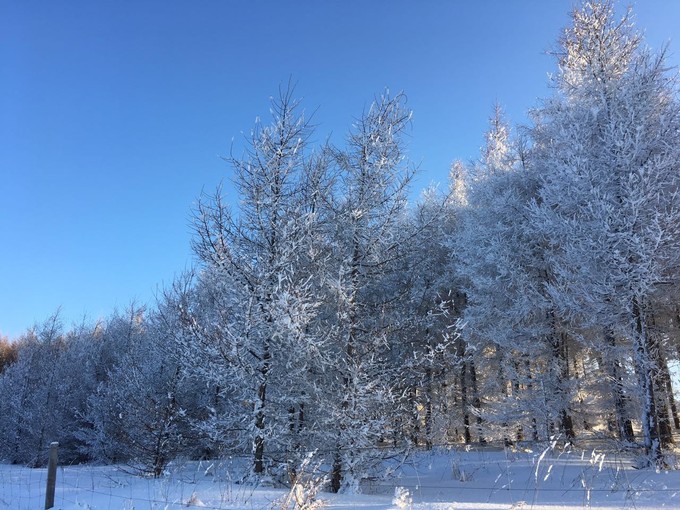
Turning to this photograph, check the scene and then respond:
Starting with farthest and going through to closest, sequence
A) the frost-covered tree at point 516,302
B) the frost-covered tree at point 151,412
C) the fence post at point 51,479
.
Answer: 1. the frost-covered tree at point 516,302
2. the frost-covered tree at point 151,412
3. the fence post at point 51,479

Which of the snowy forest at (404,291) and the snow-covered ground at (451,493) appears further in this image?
the snowy forest at (404,291)

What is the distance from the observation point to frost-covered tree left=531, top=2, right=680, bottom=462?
8.59 m

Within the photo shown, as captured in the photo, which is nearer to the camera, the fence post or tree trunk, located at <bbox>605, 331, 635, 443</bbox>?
the fence post

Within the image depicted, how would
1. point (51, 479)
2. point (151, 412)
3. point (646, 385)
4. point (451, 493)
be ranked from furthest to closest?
point (151, 412) → point (646, 385) → point (451, 493) → point (51, 479)

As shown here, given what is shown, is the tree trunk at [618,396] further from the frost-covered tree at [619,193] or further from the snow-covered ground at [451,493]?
the snow-covered ground at [451,493]

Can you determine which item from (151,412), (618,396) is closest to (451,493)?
(618,396)

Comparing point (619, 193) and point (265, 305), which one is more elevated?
point (619, 193)

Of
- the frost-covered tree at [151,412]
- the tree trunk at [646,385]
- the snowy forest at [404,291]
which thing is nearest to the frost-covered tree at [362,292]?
the snowy forest at [404,291]

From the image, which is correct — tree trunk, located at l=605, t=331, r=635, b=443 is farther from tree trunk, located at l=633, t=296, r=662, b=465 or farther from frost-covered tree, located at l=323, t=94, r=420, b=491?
frost-covered tree, located at l=323, t=94, r=420, b=491

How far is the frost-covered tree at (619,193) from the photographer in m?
8.59

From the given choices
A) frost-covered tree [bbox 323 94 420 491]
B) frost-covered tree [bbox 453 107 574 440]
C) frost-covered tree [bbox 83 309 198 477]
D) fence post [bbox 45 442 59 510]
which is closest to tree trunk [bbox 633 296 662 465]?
frost-covered tree [bbox 453 107 574 440]

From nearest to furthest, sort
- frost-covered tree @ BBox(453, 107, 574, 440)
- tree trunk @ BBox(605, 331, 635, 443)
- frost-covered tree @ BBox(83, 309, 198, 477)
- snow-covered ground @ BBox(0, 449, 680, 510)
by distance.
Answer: snow-covered ground @ BBox(0, 449, 680, 510) → frost-covered tree @ BBox(83, 309, 198, 477) → tree trunk @ BBox(605, 331, 635, 443) → frost-covered tree @ BBox(453, 107, 574, 440)

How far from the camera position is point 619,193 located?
9242 millimetres

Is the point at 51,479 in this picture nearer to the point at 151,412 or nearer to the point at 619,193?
the point at 151,412
